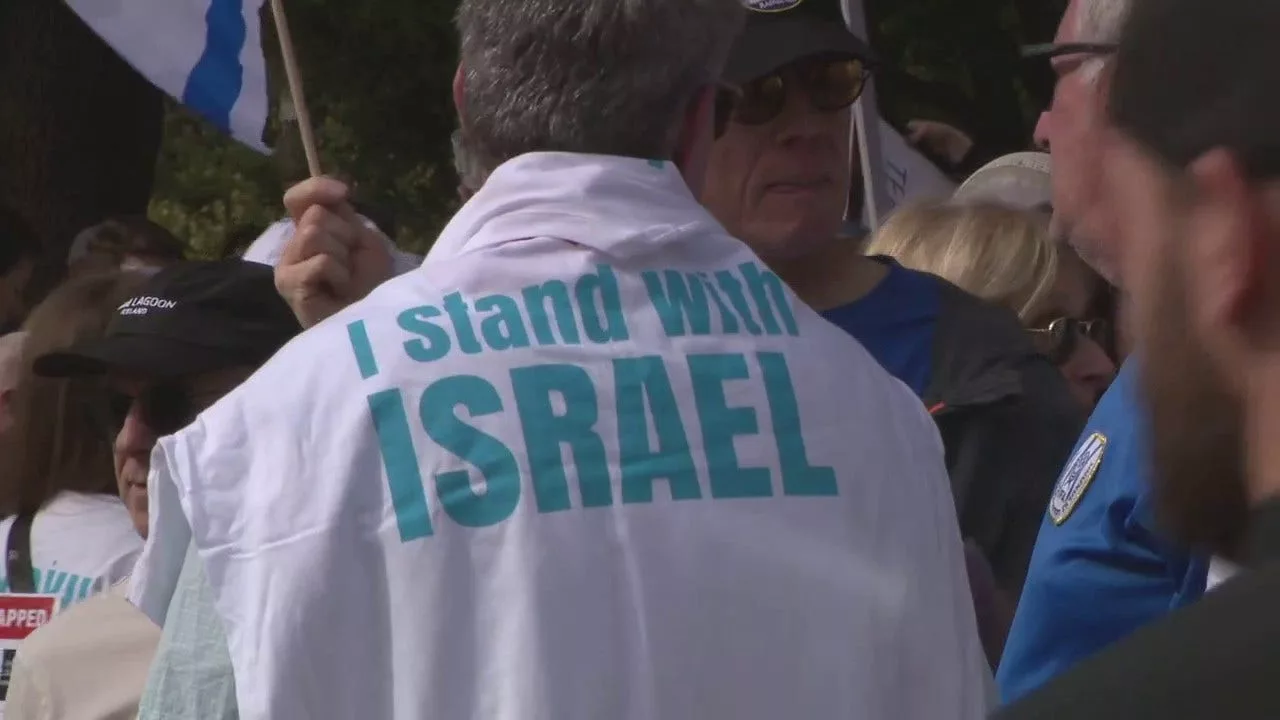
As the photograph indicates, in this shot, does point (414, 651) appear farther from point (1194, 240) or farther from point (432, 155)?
point (432, 155)

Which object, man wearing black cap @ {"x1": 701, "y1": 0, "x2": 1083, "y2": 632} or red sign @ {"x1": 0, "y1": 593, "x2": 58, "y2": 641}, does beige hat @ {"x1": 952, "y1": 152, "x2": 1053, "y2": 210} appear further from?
red sign @ {"x1": 0, "y1": 593, "x2": 58, "y2": 641}

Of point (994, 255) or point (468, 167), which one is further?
point (994, 255)

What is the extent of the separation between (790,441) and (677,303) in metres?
0.18

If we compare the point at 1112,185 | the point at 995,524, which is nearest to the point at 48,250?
the point at 995,524

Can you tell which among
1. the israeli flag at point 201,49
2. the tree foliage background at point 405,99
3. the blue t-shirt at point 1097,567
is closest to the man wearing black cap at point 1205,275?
the blue t-shirt at point 1097,567

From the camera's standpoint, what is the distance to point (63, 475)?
13.3 feet

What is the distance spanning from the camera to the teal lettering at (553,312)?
214cm

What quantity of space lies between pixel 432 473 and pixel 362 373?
117 mm

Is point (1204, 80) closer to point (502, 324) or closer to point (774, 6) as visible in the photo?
point (502, 324)

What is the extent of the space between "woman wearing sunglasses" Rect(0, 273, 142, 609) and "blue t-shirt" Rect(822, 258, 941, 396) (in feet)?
4.33

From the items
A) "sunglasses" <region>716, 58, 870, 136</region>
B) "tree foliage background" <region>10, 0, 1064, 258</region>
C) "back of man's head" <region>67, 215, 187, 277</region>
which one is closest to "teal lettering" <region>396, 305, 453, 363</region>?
"sunglasses" <region>716, 58, 870, 136</region>

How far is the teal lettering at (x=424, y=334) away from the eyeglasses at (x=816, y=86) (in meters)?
1.66

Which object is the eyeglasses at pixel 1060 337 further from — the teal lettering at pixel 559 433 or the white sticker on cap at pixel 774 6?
the teal lettering at pixel 559 433

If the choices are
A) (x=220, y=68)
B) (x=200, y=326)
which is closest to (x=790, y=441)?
(x=200, y=326)
